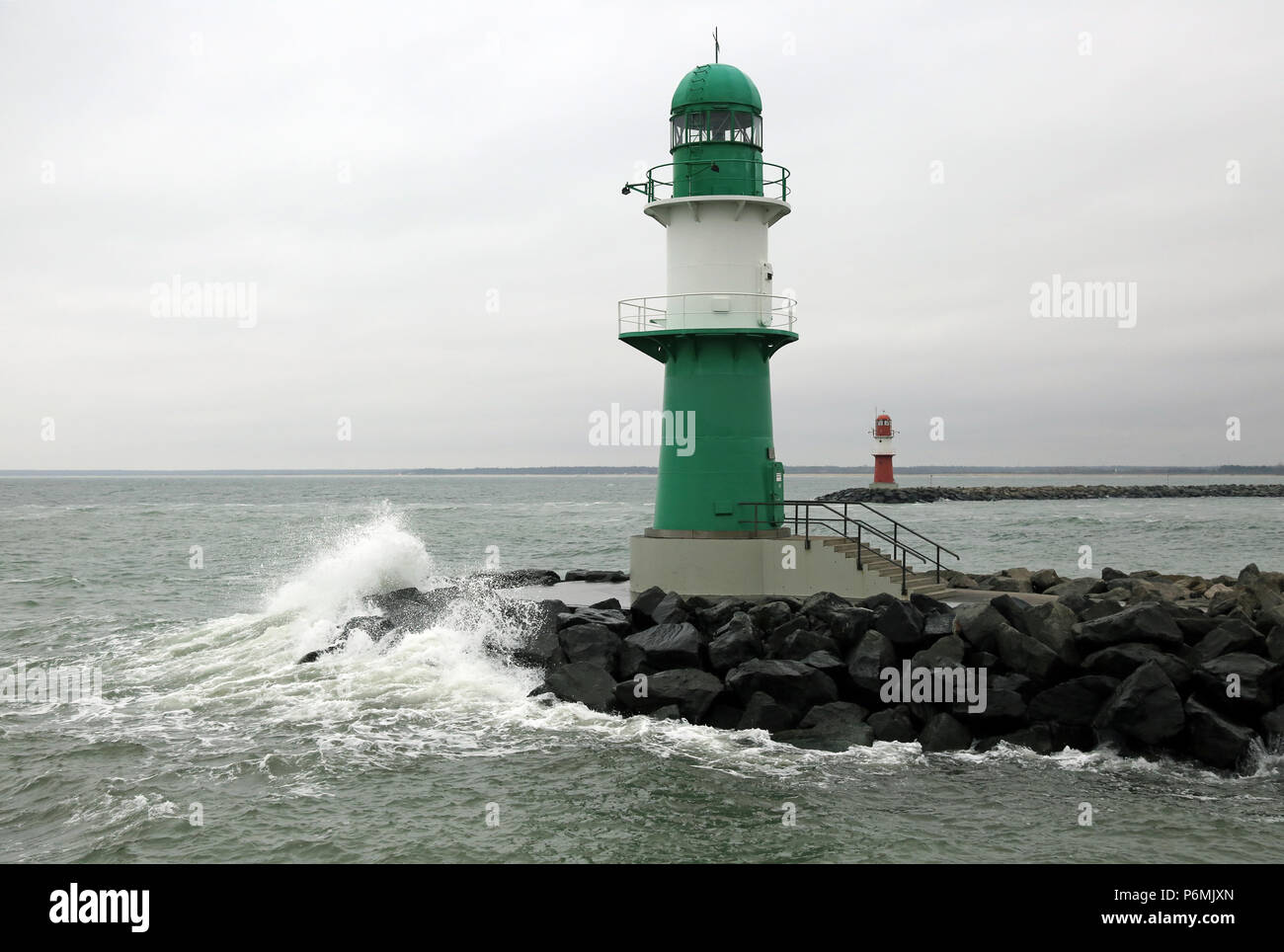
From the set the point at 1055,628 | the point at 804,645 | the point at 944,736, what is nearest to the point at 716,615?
the point at 804,645

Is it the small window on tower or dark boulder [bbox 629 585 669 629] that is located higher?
the small window on tower

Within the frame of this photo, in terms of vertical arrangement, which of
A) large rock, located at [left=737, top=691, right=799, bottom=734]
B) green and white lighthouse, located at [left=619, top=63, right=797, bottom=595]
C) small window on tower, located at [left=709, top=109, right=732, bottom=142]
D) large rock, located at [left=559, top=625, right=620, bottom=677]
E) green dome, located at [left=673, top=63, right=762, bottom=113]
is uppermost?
green dome, located at [left=673, top=63, right=762, bottom=113]

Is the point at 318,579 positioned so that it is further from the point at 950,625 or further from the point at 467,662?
the point at 950,625

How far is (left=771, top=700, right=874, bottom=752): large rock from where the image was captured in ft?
41.4

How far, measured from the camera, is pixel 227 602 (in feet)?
87.2

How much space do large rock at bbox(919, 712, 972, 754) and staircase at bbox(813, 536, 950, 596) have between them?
4.79m

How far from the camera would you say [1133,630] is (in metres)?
13.3

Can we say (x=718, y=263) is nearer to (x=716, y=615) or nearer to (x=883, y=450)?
(x=716, y=615)

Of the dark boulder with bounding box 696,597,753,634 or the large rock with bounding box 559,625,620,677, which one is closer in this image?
the large rock with bounding box 559,625,620,677

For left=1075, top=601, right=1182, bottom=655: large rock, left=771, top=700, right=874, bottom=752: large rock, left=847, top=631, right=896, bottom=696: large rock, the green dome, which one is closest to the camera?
left=771, top=700, right=874, bottom=752: large rock

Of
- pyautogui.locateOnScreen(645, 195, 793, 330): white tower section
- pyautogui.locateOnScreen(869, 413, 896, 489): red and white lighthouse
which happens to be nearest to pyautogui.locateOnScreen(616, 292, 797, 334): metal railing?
pyautogui.locateOnScreen(645, 195, 793, 330): white tower section

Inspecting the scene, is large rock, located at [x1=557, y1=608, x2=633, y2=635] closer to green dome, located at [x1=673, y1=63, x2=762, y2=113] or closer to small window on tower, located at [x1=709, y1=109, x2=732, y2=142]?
small window on tower, located at [x1=709, y1=109, x2=732, y2=142]

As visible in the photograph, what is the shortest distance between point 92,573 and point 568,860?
100 ft
